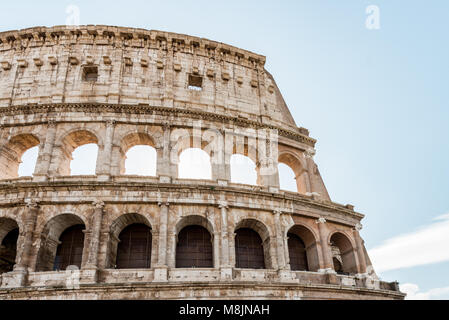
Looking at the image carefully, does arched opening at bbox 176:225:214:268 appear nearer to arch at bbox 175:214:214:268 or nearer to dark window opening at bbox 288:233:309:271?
arch at bbox 175:214:214:268

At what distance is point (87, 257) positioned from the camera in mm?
13398

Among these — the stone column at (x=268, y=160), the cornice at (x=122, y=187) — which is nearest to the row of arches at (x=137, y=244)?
the cornice at (x=122, y=187)

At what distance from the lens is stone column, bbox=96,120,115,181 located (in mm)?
15102

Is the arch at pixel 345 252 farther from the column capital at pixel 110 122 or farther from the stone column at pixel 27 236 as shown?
the stone column at pixel 27 236

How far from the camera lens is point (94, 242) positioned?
44.4ft

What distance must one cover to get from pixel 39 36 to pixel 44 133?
6.41 metres

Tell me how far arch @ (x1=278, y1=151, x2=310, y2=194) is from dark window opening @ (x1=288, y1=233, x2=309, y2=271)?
8.37 ft

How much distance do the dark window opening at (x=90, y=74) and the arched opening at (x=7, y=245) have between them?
8077 millimetres

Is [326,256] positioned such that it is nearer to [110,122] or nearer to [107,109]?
[110,122]

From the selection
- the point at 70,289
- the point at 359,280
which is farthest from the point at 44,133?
the point at 359,280

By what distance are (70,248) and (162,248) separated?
4.28 metres

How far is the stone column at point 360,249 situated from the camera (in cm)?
1675

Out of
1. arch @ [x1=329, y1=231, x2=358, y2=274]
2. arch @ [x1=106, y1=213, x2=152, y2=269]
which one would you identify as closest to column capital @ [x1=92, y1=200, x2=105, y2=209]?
arch @ [x1=106, y1=213, x2=152, y2=269]
